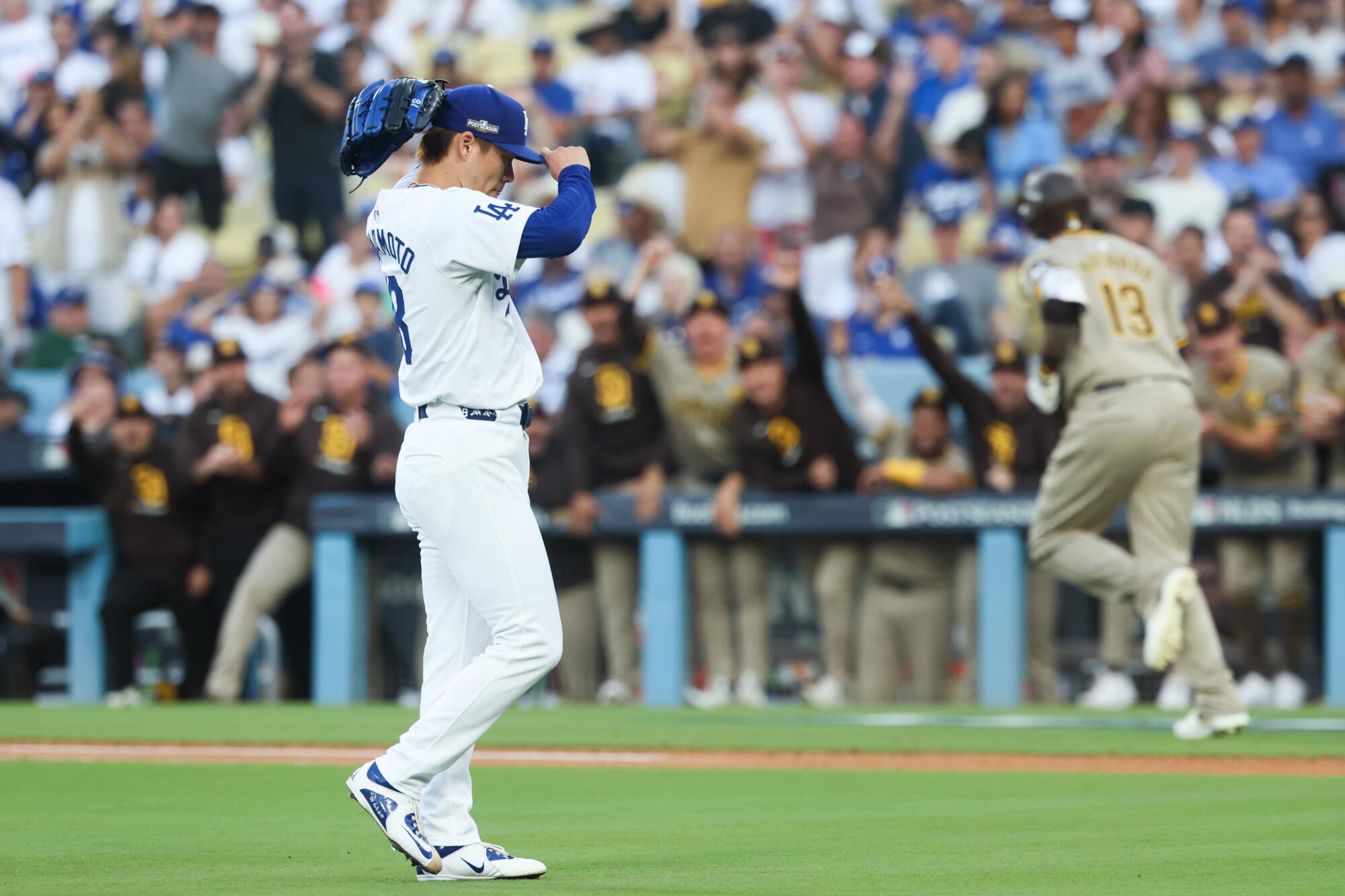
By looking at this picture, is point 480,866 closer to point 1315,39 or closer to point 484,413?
point 484,413

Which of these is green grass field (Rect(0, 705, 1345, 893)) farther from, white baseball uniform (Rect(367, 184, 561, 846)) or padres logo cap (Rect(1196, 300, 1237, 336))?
padres logo cap (Rect(1196, 300, 1237, 336))

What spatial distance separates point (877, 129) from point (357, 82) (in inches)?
Answer: 185

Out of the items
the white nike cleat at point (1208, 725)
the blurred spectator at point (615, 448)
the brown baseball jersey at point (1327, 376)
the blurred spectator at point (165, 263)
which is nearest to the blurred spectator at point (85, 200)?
the blurred spectator at point (165, 263)

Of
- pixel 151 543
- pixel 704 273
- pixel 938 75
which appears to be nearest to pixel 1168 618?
pixel 151 543

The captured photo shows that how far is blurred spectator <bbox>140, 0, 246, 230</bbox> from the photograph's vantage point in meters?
17.2

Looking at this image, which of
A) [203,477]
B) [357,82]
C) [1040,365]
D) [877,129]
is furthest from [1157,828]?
[357,82]

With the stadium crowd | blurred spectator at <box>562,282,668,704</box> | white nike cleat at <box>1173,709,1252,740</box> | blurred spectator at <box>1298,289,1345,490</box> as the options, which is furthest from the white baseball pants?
blurred spectator at <box>1298,289,1345,490</box>

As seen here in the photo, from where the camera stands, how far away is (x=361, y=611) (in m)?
12.4

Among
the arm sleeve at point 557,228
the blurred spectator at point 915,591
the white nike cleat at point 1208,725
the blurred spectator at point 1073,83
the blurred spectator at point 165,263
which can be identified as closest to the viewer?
the arm sleeve at point 557,228

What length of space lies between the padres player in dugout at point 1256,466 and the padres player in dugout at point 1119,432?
2.36 m

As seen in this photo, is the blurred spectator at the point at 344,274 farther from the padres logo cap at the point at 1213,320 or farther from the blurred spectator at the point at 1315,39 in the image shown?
the blurred spectator at the point at 1315,39

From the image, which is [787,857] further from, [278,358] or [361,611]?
[278,358]

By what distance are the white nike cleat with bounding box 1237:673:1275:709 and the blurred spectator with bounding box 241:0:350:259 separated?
9028 mm

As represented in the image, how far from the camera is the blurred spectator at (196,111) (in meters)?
17.2
